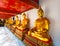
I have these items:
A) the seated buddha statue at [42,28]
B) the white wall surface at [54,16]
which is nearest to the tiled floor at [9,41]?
the seated buddha statue at [42,28]

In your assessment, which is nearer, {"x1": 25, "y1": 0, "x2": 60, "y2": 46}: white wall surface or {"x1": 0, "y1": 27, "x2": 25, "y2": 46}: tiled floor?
{"x1": 25, "y1": 0, "x2": 60, "y2": 46}: white wall surface

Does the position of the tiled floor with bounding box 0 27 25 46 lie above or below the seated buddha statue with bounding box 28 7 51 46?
below

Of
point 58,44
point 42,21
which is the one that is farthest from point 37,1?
point 58,44

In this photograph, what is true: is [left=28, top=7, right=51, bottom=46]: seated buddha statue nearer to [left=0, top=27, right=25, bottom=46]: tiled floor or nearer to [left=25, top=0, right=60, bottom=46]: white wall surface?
[left=25, top=0, right=60, bottom=46]: white wall surface

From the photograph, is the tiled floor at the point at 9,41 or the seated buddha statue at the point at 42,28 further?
the tiled floor at the point at 9,41

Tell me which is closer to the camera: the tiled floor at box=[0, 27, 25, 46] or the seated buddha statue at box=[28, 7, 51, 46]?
the seated buddha statue at box=[28, 7, 51, 46]

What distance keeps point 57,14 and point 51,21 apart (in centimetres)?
15

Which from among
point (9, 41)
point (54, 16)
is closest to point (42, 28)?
point (54, 16)

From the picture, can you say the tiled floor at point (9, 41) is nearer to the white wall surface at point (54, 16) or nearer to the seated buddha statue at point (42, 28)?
the seated buddha statue at point (42, 28)

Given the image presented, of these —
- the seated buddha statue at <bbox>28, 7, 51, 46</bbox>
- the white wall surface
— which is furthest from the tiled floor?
the white wall surface

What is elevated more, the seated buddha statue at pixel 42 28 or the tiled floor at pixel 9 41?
the seated buddha statue at pixel 42 28

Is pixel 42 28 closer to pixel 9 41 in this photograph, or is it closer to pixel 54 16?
pixel 54 16

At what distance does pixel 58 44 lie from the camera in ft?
4.30

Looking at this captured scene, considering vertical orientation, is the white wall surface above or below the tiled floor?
above
